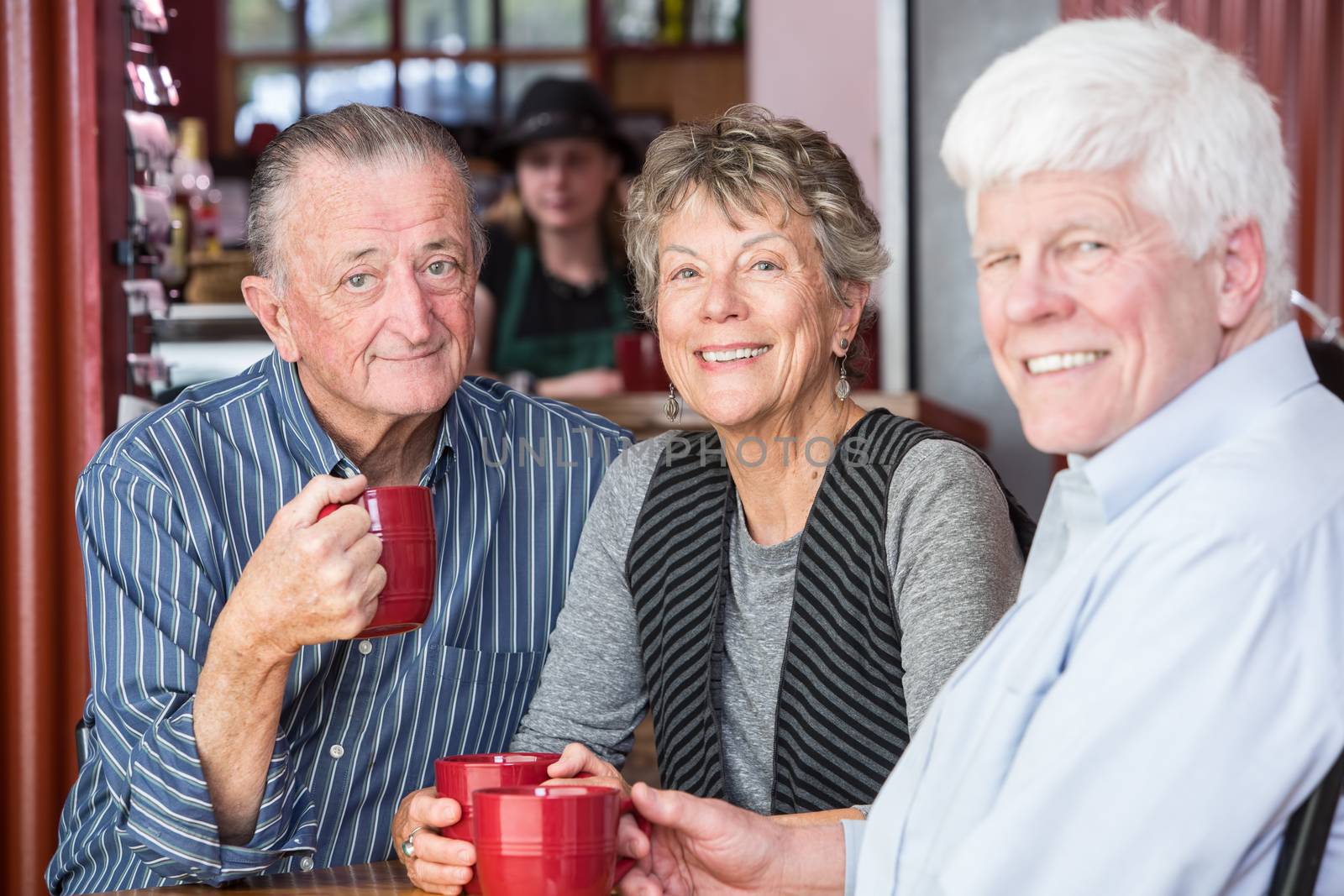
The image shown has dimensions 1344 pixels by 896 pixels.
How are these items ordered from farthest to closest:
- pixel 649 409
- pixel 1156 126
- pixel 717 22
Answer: pixel 717 22 < pixel 649 409 < pixel 1156 126

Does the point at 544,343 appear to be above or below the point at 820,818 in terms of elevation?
above

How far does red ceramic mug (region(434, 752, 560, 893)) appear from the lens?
1.11 m

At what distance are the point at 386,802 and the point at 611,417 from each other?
3.82 feet

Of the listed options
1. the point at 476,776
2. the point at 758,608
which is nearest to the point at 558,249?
the point at 758,608

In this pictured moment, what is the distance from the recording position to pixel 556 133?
3.71 m

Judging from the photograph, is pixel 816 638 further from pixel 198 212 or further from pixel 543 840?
pixel 198 212

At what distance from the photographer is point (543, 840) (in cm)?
Result: 98

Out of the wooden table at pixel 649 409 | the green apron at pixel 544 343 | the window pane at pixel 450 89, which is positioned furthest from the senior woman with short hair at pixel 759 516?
the window pane at pixel 450 89

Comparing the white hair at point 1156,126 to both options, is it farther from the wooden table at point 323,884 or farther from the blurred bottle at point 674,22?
the blurred bottle at point 674,22

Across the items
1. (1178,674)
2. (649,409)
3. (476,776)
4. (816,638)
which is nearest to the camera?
(1178,674)

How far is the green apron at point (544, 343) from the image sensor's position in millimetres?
3666

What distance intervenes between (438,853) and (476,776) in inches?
3.3

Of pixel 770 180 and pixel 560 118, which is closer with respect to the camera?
pixel 770 180

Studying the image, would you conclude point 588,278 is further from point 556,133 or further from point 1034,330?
point 1034,330
